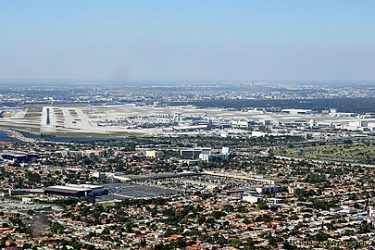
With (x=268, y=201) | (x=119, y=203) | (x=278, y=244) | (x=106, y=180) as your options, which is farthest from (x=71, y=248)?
(x=106, y=180)

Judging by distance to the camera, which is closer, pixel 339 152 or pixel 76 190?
pixel 76 190

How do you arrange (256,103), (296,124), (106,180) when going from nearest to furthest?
1. (106,180)
2. (296,124)
3. (256,103)

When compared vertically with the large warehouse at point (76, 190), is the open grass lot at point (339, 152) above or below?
below

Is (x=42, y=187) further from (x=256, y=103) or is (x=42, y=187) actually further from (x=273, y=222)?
(x=256, y=103)

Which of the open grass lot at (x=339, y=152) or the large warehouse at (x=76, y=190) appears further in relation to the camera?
the open grass lot at (x=339, y=152)

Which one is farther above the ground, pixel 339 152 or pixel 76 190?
pixel 76 190
